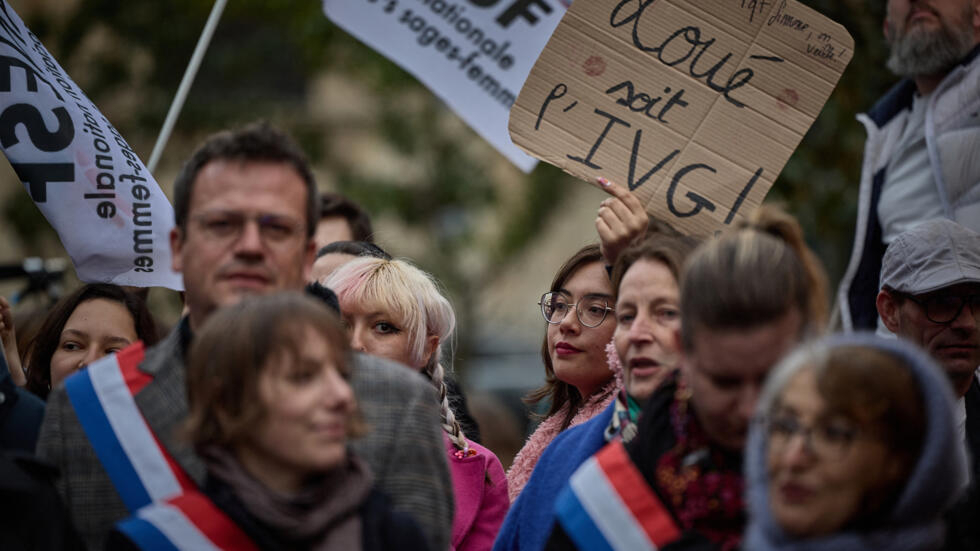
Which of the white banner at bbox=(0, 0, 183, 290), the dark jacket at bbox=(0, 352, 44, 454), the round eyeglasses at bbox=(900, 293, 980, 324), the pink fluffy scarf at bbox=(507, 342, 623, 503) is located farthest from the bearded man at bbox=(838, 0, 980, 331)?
the dark jacket at bbox=(0, 352, 44, 454)

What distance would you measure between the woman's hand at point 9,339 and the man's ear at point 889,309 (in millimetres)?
2941

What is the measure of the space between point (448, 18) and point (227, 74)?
1108cm

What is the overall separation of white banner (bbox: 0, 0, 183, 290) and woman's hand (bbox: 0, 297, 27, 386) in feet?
0.87

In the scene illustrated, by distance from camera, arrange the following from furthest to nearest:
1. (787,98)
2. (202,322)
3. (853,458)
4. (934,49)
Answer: (934,49), (787,98), (202,322), (853,458)

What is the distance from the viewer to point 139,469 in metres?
2.76

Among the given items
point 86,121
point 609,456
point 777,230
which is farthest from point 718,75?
point 86,121

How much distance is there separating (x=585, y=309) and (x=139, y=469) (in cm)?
183

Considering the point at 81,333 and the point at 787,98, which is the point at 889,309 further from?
the point at 81,333

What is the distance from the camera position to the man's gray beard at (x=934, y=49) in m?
4.70

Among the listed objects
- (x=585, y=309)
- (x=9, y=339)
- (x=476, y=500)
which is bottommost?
(x=476, y=500)

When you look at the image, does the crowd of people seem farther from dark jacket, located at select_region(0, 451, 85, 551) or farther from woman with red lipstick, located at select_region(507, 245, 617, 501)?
woman with red lipstick, located at select_region(507, 245, 617, 501)

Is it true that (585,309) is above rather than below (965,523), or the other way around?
below

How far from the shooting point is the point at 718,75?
4074 millimetres

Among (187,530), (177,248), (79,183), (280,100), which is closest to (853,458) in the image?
(187,530)
